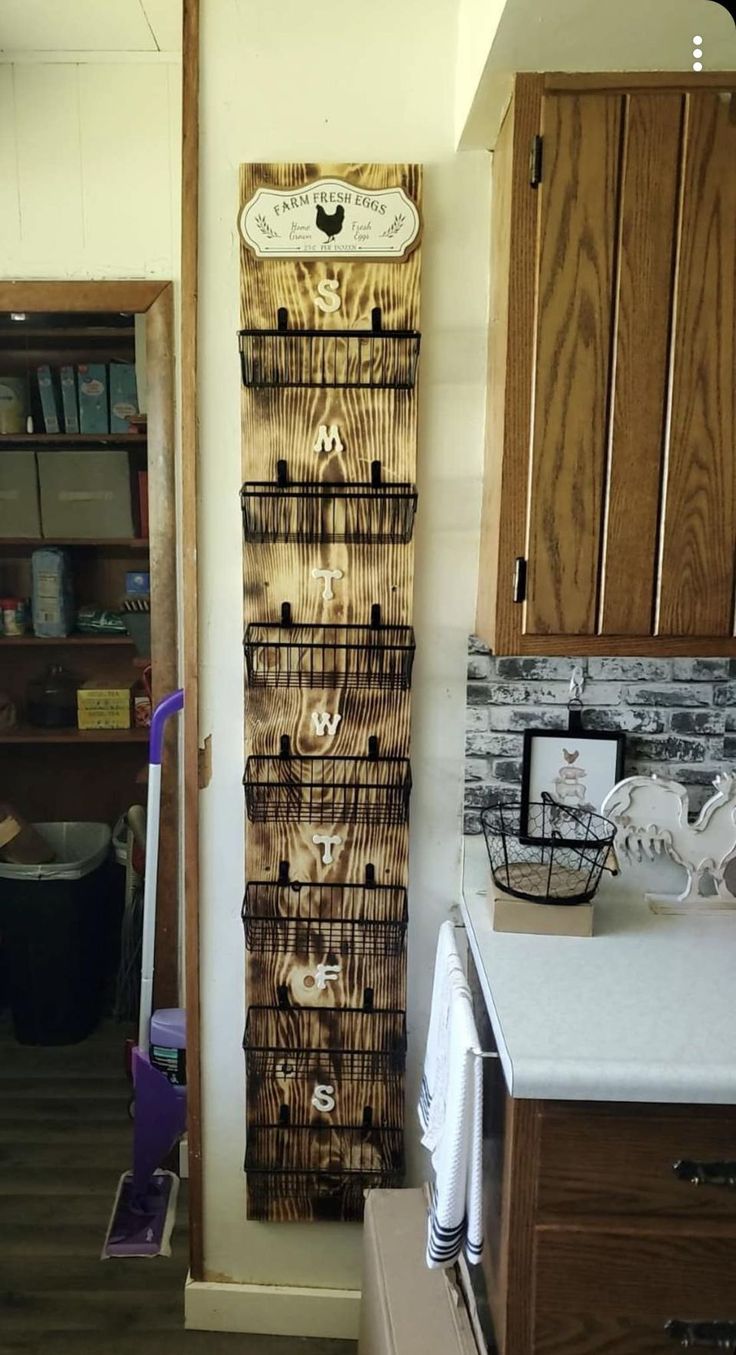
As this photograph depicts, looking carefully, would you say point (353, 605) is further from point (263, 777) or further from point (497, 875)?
point (497, 875)

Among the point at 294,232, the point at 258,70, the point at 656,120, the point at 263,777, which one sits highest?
the point at 258,70

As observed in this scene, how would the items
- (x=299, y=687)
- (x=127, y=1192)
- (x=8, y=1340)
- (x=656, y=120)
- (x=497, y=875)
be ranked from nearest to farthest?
(x=656, y=120) < (x=497, y=875) < (x=299, y=687) < (x=8, y=1340) < (x=127, y=1192)

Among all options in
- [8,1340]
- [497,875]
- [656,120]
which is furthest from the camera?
[8,1340]

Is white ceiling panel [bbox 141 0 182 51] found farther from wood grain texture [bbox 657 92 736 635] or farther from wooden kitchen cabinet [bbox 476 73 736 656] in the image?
wood grain texture [bbox 657 92 736 635]

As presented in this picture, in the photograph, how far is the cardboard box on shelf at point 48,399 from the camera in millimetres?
2965

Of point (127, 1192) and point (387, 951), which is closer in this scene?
point (387, 951)

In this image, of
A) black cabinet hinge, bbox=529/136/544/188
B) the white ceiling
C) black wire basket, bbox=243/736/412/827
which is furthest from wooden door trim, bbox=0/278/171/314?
black wire basket, bbox=243/736/412/827

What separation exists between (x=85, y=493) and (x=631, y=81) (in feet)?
7.32

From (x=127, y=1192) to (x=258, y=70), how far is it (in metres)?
2.38

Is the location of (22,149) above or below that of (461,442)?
above

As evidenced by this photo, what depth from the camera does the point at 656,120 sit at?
1301 millimetres

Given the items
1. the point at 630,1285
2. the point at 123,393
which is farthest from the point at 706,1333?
the point at 123,393

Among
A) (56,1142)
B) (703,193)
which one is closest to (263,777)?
(703,193)

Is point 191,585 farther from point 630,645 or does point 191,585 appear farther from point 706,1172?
point 706,1172
